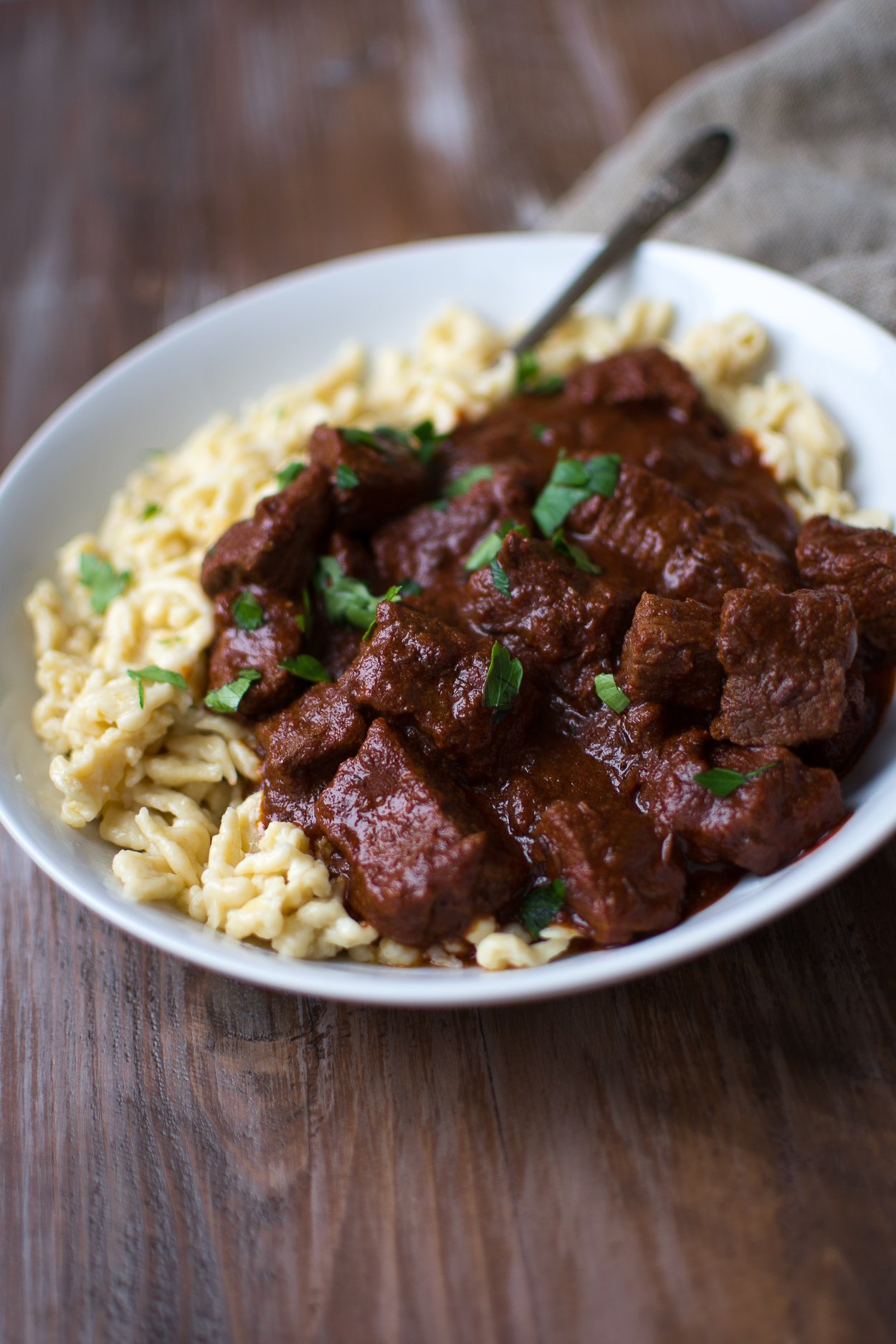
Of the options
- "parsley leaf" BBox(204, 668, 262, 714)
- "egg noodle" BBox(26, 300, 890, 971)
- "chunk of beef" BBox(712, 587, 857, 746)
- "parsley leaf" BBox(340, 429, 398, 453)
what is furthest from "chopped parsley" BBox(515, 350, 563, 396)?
"parsley leaf" BBox(204, 668, 262, 714)

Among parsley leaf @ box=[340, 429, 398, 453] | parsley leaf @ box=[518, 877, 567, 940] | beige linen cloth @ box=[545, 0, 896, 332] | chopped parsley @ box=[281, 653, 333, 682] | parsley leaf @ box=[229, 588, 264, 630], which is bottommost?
parsley leaf @ box=[518, 877, 567, 940]

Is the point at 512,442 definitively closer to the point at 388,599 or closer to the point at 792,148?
the point at 388,599

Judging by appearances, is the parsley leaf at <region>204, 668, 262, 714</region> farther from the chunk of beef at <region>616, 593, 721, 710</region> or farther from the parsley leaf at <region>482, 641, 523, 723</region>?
the chunk of beef at <region>616, 593, 721, 710</region>

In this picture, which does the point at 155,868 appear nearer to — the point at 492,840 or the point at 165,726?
the point at 165,726

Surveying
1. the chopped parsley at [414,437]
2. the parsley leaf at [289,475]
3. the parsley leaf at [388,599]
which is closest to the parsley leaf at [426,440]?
the chopped parsley at [414,437]

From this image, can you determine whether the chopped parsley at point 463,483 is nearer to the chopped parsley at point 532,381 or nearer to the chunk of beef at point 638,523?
the chunk of beef at point 638,523

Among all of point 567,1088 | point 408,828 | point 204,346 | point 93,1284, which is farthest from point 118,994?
point 204,346
